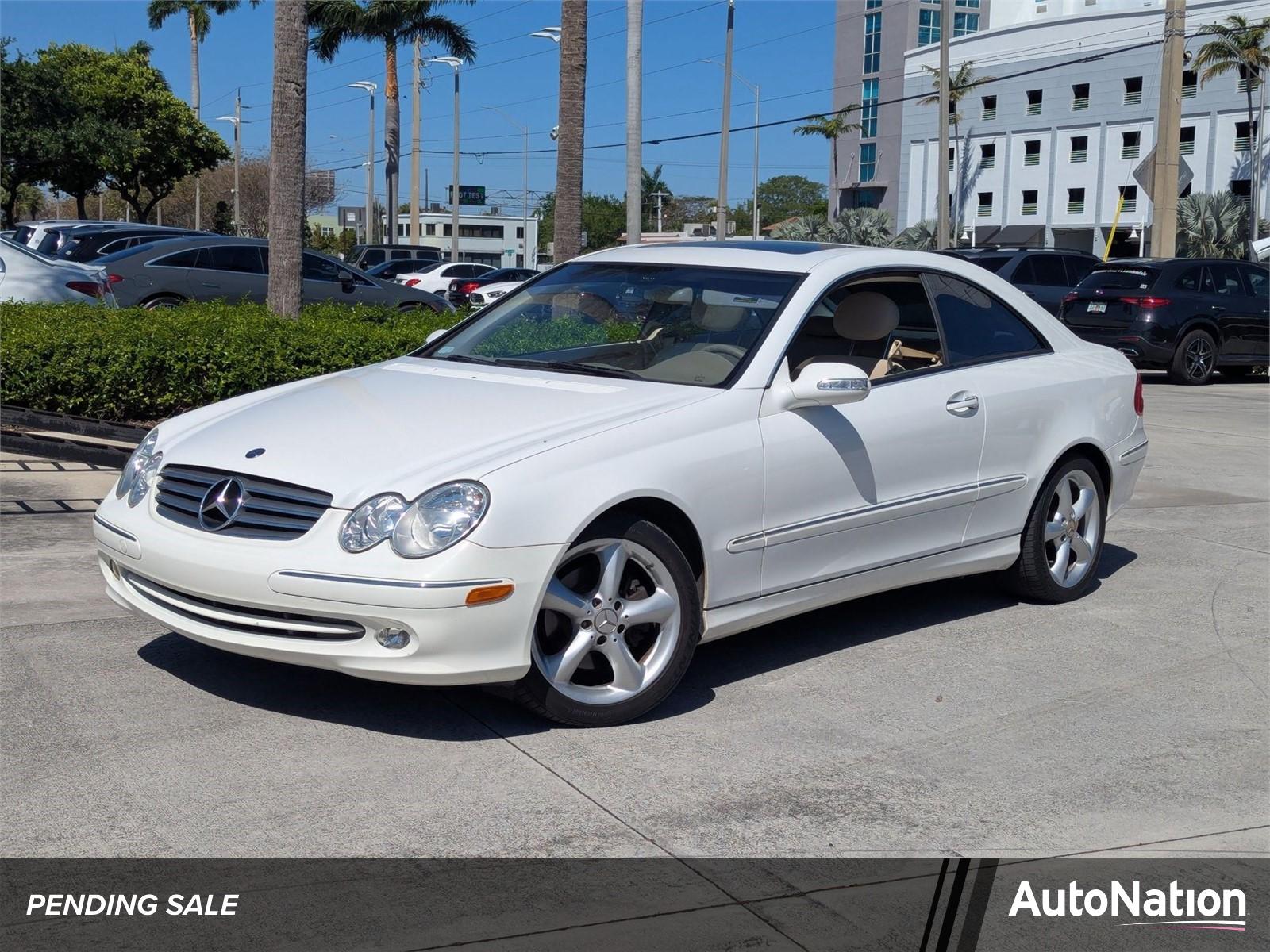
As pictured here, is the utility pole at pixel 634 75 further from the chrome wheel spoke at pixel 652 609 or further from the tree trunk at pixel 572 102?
the chrome wheel spoke at pixel 652 609

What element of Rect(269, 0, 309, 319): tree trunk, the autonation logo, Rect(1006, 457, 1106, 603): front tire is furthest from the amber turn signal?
Rect(269, 0, 309, 319): tree trunk

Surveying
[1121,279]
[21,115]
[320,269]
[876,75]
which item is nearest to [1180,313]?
[1121,279]

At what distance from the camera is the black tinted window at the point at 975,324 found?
6.34 meters

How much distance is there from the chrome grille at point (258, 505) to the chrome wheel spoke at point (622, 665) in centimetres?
105

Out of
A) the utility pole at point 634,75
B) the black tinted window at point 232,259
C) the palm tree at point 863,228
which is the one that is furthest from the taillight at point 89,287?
the palm tree at point 863,228

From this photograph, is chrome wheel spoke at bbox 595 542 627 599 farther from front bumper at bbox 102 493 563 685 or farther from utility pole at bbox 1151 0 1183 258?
utility pole at bbox 1151 0 1183 258

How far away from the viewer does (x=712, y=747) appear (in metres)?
4.74

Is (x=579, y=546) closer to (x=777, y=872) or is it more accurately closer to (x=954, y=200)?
(x=777, y=872)

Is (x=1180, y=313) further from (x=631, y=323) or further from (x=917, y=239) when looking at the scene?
(x=917, y=239)

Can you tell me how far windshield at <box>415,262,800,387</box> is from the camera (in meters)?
5.61

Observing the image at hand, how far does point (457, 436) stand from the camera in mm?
4797

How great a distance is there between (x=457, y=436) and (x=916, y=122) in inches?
3059

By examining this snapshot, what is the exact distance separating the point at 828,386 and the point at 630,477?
95cm

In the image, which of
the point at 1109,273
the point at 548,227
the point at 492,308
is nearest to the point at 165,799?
the point at 492,308
